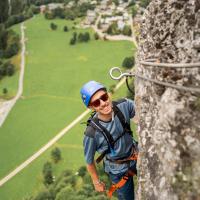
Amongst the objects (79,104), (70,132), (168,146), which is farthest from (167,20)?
(79,104)

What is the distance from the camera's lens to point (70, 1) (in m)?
110

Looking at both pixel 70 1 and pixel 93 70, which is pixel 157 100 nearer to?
pixel 93 70

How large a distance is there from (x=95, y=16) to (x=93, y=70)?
2962cm

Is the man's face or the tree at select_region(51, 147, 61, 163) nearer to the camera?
the man's face

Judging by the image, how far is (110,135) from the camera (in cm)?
499

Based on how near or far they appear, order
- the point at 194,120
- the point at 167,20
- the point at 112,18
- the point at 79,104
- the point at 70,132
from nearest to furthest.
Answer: the point at 194,120
the point at 167,20
the point at 70,132
the point at 79,104
the point at 112,18

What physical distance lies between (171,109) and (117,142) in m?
1.75

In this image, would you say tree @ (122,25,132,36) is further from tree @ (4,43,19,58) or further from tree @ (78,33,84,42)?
tree @ (4,43,19,58)

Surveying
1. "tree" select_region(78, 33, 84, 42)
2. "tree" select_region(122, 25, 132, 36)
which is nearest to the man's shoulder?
"tree" select_region(122, 25, 132, 36)

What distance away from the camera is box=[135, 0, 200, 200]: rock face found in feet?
10.8

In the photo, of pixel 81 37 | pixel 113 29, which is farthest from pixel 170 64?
pixel 113 29

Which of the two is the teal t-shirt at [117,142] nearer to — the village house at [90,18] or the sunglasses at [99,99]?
the sunglasses at [99,99]

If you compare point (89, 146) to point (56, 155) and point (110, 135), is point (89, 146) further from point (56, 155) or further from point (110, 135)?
point (56, 155)

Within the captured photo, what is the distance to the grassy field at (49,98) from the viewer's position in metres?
→ 46.0
